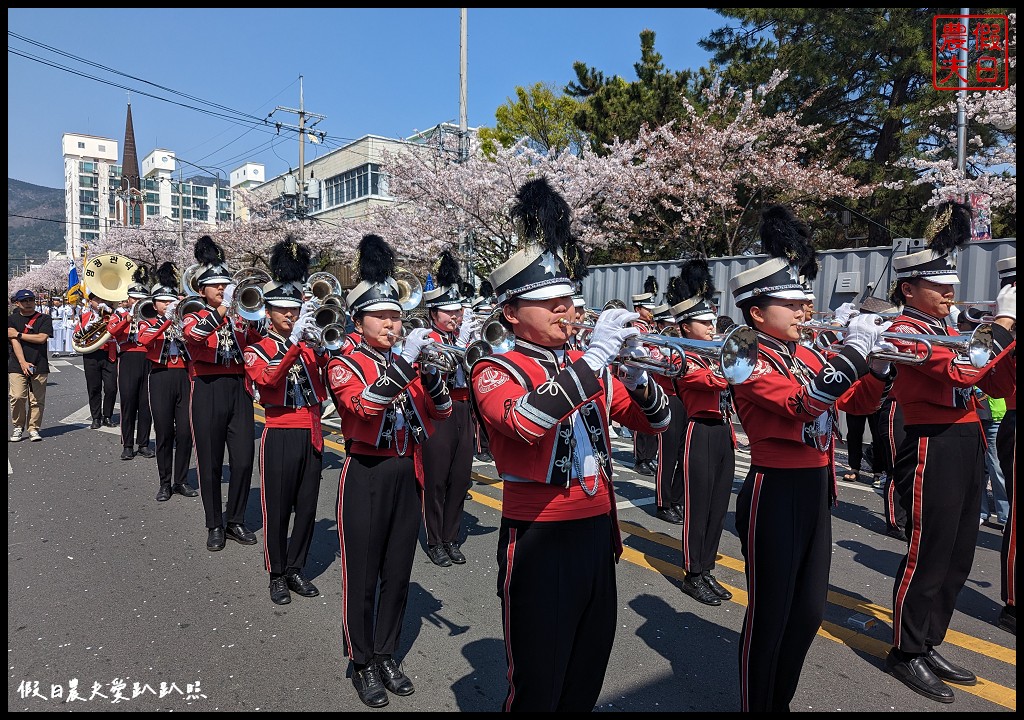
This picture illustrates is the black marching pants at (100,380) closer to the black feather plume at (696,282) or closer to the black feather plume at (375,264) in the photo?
the black feather plume at (375,264)

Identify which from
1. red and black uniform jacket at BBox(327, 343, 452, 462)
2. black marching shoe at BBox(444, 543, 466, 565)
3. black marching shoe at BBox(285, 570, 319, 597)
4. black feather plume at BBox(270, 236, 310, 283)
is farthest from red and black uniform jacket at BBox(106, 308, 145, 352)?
red and black uniform jacket at BBox(327, 343, 452, 462)

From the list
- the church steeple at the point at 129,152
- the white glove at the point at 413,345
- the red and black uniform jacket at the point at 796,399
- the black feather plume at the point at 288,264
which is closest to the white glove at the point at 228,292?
the black feather plume at the point at 288,264

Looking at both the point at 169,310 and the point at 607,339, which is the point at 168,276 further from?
the point at 607,339

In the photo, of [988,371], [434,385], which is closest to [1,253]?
[434,385]

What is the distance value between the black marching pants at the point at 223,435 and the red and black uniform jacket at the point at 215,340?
9cm

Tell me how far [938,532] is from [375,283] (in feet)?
11.3

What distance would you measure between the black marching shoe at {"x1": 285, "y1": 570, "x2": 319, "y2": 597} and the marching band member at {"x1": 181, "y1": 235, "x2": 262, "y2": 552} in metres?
1.25

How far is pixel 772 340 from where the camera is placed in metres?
3.38

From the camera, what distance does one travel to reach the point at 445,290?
25.3ft

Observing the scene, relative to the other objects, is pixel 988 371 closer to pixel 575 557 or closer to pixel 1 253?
pixel 575 557

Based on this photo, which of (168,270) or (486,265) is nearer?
(168,270)

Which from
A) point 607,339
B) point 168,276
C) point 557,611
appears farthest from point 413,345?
point 168,276

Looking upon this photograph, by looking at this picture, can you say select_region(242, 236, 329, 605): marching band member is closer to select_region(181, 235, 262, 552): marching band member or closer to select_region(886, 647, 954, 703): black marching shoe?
select_region(181, 235, 262, 552): marching band member

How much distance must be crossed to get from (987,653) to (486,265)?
21482 millimetres
